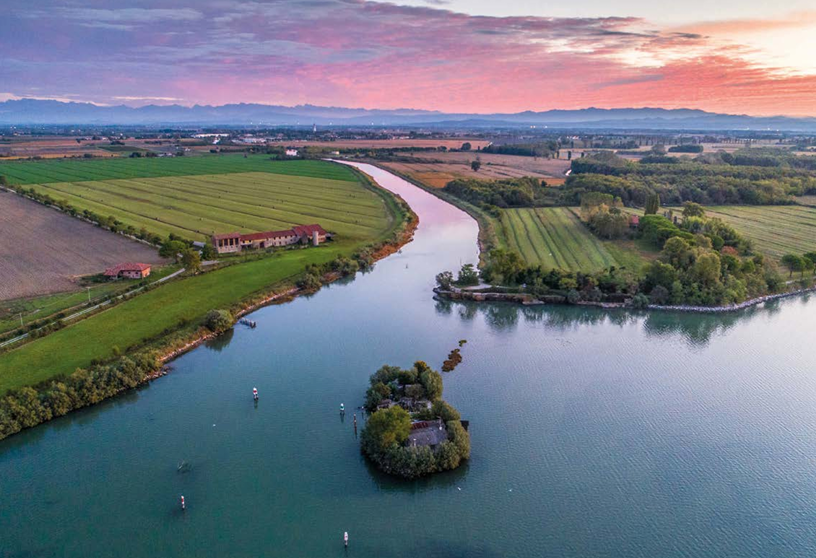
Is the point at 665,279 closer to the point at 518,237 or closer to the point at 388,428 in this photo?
the point at 518,237

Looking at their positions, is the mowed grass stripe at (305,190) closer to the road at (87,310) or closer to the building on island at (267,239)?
the building on island at (267,239)

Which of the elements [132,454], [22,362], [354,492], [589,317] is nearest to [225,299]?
[22,362]

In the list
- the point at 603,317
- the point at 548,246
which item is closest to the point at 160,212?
the point at 548,246

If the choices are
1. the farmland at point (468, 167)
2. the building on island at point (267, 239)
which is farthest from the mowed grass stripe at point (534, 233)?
the farmland at point (468, 167)

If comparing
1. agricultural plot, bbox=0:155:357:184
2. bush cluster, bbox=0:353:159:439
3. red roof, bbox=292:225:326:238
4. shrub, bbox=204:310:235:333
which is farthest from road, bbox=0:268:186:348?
agricultural plot, bbox=0:155:357:184

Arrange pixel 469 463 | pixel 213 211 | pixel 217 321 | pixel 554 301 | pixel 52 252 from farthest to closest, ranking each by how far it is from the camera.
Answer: pixel 213 211 < pixel 52 252 < pixel 554 301 < pixel 217 321 < pixel 469 463
